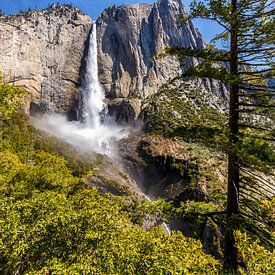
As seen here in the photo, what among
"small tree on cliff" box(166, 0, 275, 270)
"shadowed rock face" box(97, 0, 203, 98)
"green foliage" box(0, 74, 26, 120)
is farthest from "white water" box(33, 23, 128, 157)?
"small tree on cliff" box(166, 0, 275, 270)

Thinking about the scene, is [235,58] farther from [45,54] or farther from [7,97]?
[45,54]

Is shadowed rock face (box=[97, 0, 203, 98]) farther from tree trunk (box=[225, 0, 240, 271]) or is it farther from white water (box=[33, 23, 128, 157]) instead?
tree trunk (box=[225, 0, 240, 271])

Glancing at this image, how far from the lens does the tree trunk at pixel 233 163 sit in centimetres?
715

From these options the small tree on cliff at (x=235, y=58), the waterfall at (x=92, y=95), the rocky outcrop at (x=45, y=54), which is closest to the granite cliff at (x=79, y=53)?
the rocky outcrop at (x=45, y=54)

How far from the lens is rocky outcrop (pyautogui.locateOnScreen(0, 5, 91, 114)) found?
254 ft

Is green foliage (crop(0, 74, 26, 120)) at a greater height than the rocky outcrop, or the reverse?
the rocky outcrop

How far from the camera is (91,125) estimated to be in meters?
82.0

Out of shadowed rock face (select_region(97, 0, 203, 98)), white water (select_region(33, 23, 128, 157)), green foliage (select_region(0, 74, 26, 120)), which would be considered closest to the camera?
green foliage (select_region(0, 74, 26, 120))

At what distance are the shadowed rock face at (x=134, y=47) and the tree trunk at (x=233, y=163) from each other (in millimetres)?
81652

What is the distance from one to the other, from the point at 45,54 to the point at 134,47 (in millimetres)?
34463

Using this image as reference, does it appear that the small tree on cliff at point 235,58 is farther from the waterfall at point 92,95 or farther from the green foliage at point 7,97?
the waterfall at point 92,95

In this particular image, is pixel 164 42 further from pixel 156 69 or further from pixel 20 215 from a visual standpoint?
pixel 20 215

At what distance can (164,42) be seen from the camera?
4259 inches

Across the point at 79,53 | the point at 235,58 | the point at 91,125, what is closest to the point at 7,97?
the point at 235,58
